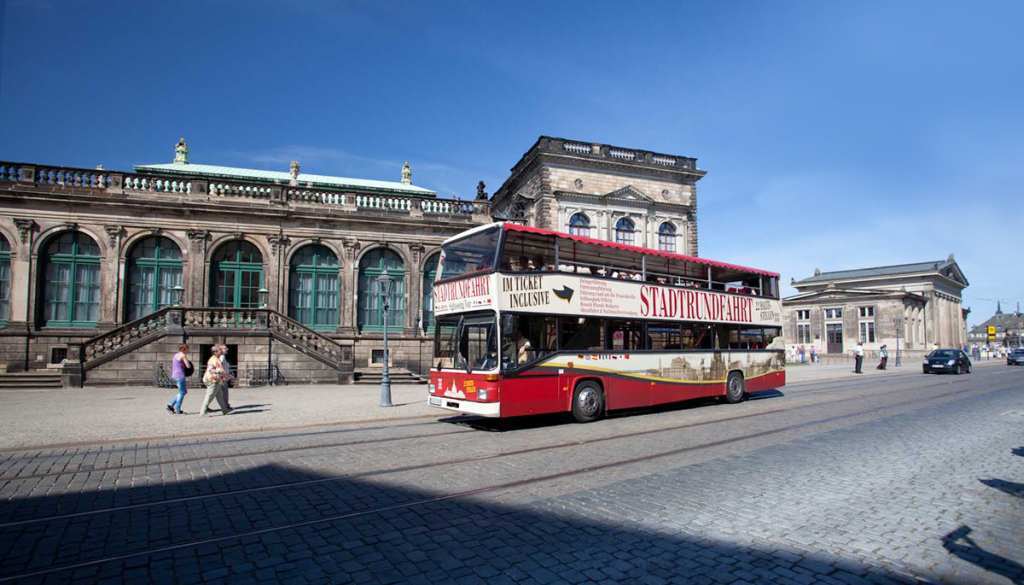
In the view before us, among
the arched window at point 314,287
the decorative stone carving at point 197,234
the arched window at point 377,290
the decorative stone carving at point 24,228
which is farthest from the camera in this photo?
the arched window at point 377,290

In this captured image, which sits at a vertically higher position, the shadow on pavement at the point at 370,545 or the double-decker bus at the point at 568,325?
the double-decker bus at the point at 568,325

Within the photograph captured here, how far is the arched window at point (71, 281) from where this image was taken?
22.5 metres

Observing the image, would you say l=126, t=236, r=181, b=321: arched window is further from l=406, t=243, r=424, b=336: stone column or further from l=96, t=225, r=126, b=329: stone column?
l=406, t=243, r=424, b=336: stone column

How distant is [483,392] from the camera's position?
35.9 feet

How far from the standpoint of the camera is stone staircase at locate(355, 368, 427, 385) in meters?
22.9

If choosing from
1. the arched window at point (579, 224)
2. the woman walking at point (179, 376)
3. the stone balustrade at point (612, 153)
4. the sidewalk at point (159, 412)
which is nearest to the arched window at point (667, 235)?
the stone balustrade at point (612, 153)

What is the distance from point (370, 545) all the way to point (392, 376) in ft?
64.3

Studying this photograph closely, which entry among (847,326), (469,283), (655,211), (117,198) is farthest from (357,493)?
(847,326)

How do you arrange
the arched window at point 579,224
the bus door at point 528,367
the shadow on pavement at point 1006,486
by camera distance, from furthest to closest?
the arched window at point 579,224, the bus door at point 528,367, the shadow on pavement at point 1006,486

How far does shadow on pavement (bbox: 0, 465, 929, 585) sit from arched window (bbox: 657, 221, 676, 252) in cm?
3075

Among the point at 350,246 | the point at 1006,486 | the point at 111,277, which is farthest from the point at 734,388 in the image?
the point at 111,277

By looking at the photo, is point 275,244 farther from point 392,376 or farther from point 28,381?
point 28,381

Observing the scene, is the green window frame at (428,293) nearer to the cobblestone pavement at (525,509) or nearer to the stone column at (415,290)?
the stone column at (415,290)

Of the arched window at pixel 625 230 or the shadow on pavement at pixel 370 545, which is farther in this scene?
the arched window at pixel 625 230
